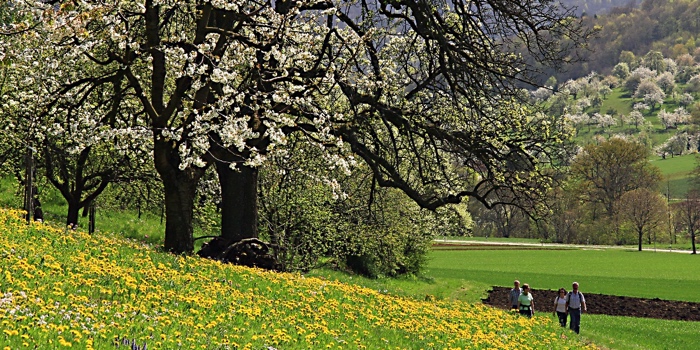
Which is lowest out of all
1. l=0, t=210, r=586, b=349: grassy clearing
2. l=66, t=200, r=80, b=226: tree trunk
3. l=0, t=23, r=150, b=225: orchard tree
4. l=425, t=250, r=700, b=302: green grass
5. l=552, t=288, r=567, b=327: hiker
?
l=425, t=250, r=700, b=302: green grass

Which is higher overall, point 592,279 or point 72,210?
point 72,210

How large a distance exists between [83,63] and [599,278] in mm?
49853

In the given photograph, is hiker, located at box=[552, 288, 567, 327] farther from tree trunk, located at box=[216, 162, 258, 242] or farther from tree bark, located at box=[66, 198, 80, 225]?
tree bark, located at box=[66, 198, 80, 225]

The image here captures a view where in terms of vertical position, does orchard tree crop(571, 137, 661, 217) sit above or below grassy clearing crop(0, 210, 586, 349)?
above

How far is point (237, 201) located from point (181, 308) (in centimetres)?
925

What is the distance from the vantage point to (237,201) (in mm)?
19172

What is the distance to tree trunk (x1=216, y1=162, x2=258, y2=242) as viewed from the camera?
19125 millimetres

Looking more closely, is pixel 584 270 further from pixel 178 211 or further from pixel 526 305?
pixel 178 211

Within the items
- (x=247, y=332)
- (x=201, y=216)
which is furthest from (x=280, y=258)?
(x=247, y=332)

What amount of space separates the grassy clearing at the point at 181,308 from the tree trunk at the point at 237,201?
9.03 feet

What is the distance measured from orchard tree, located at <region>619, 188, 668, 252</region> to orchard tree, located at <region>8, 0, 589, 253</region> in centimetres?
9179

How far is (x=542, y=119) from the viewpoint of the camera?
20.4 meters

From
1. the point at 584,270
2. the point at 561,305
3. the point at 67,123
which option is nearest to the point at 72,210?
the point at 67,123

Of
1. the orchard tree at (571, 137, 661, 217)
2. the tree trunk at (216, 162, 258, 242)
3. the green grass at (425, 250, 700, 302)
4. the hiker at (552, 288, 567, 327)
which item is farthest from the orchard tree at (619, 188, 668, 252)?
the tree trunk at (216, 162, 258, 242)
